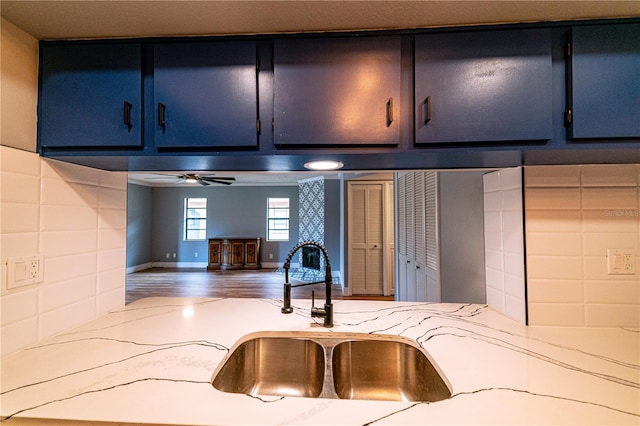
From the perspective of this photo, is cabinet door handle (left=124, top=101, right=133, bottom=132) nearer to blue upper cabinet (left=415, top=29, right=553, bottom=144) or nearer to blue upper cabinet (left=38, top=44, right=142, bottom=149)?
blue upper cabinet (left=38, top=44, right=142, bottom=149)

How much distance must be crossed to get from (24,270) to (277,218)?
6427 millimetres

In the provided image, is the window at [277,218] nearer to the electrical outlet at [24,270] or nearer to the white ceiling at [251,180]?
the white ceiling at [251,180]

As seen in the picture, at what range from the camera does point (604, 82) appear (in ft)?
2.64

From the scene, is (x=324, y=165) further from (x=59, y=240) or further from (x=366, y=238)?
(x=366, y=238)

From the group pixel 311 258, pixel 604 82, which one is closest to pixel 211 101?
pixel 604 82

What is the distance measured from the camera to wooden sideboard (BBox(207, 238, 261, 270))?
266 inches

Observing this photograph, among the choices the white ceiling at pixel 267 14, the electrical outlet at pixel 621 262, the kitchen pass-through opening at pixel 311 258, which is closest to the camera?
the white ceiling at pixel 267 14

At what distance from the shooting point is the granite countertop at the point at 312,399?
56 cm

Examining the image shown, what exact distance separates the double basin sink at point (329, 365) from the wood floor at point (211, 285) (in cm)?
298

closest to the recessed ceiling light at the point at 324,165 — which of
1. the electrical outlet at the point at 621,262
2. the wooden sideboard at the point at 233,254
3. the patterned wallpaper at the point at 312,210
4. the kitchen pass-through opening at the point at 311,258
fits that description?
the electrical outlet at the point at 621,262

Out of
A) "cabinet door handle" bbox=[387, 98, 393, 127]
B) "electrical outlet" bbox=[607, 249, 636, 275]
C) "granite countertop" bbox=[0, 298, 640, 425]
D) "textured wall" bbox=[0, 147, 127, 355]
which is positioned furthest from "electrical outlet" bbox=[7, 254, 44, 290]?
"electrical outlet" bbox=[607, 249, 636, 275]

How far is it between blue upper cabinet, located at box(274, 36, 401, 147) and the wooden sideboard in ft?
20.9

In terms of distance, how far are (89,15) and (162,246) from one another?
7.59 meters

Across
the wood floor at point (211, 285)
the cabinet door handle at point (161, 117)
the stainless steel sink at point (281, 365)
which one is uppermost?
the cabinet door handle at point (161, 117)
